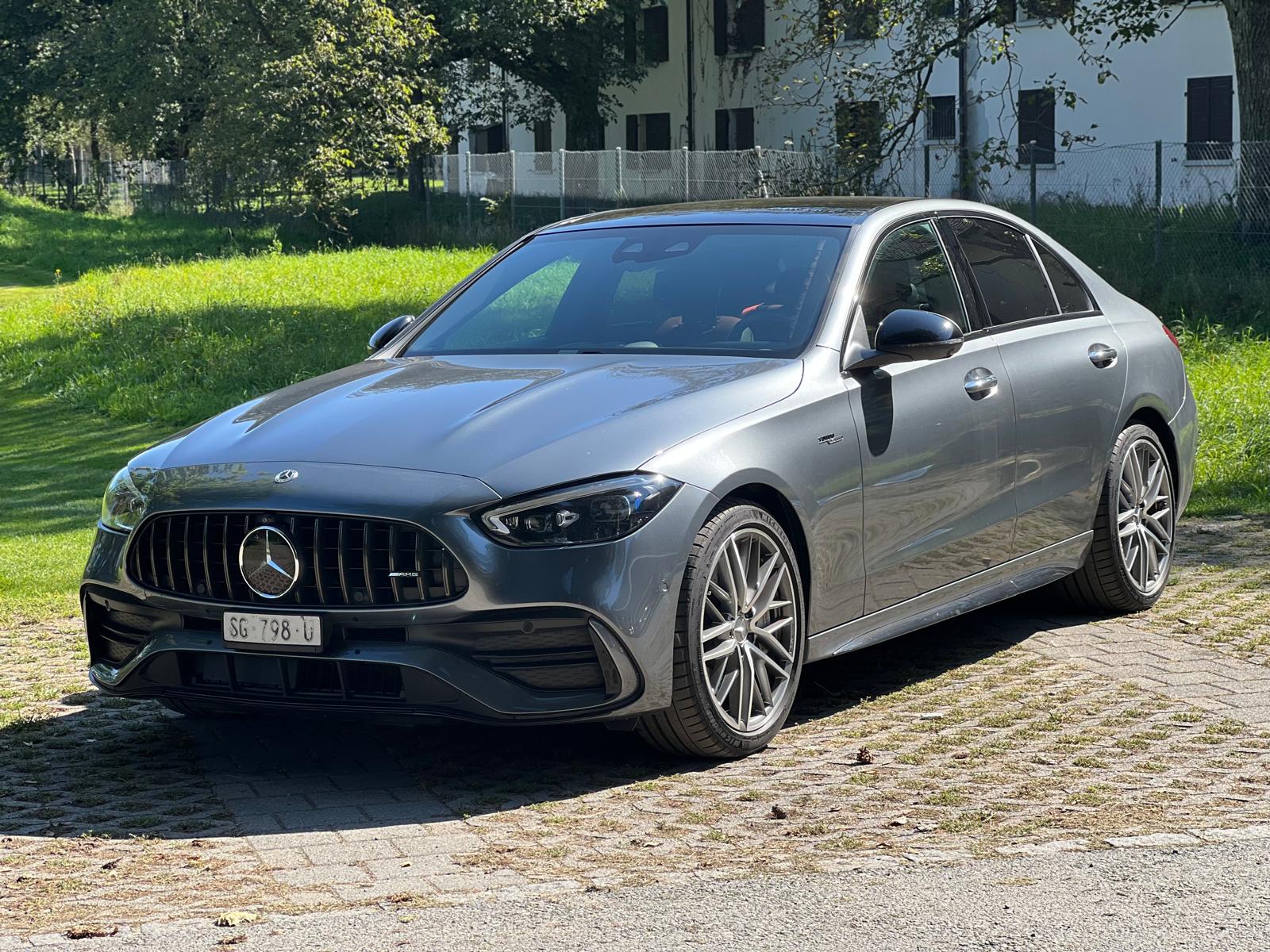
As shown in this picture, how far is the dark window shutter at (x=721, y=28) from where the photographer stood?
51.4 m

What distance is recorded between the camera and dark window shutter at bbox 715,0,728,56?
51.4 m

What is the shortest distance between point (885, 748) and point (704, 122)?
4827 centimetres

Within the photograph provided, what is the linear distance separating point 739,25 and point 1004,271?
45.7m

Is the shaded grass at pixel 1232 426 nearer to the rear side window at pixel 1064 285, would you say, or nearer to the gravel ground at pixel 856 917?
the rear side window at pixel 1064 285

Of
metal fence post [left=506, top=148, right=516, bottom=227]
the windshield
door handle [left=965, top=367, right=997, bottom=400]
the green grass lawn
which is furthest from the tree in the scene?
door handle [left=965, top=367, right=997, bottom=400]

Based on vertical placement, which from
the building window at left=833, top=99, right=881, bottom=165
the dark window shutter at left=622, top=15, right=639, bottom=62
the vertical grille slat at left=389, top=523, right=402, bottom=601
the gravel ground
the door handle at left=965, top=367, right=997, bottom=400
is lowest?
the gravel ground

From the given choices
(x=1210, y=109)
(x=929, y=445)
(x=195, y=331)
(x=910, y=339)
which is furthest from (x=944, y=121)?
(x=910, y=339)

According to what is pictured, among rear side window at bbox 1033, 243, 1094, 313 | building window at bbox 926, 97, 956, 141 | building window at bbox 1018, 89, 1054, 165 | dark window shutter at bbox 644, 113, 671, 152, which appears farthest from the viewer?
dark window shutter at bbox 644, 113, 671, 152

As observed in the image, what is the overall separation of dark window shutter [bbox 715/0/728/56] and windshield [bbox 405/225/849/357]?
151 ft

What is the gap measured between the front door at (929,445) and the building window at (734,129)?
45.1 meters

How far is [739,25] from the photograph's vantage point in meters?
51.4

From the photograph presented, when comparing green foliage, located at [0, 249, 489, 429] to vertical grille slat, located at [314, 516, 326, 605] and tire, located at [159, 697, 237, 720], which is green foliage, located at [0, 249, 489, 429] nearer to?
tire, located at [159, 697, 237, 720]

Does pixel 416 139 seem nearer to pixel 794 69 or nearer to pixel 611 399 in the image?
pixel 794 69

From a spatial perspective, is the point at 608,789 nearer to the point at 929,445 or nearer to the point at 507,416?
the point at 507,416
